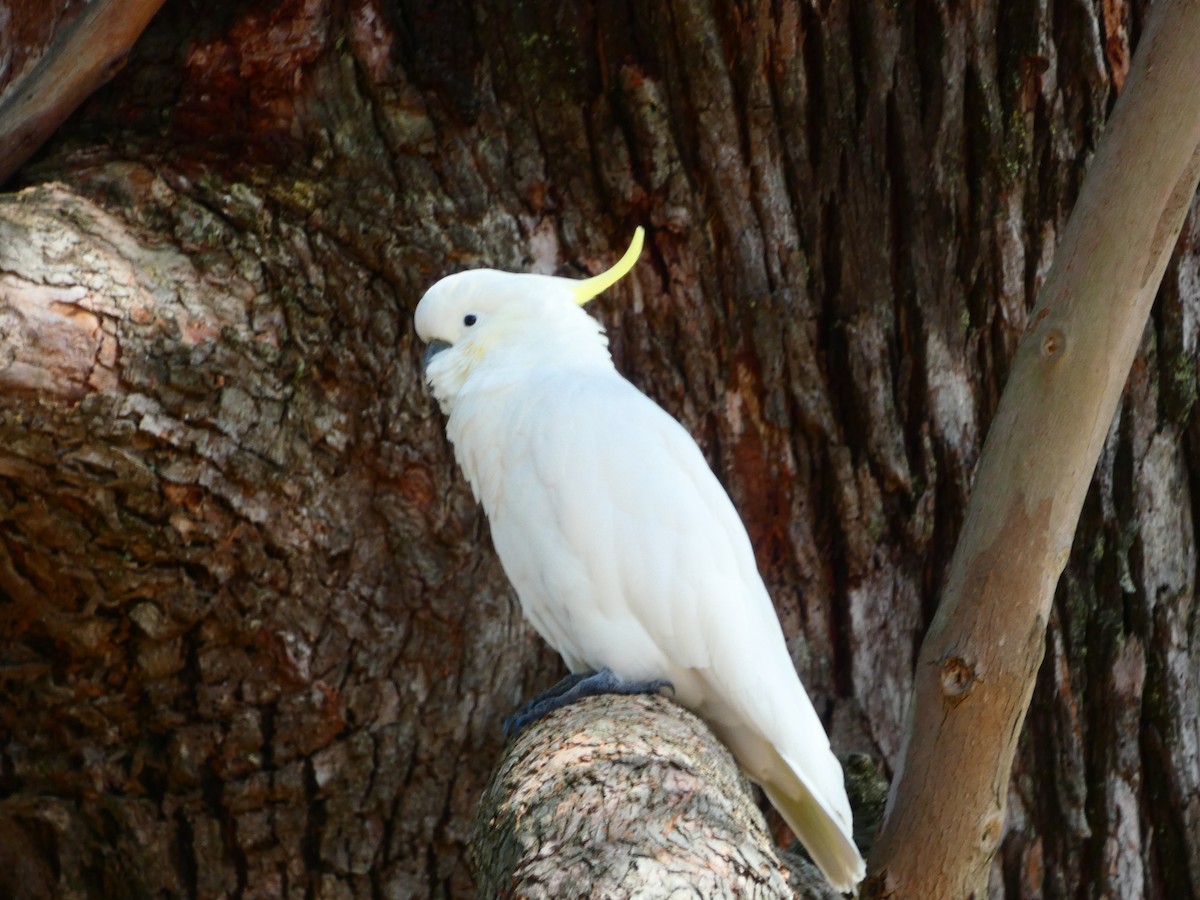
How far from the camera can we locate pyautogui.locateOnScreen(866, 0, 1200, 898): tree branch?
55.6 inches

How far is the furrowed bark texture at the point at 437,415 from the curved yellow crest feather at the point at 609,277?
0.57ft

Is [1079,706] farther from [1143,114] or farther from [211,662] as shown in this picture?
[211,662]

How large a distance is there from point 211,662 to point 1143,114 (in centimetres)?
143

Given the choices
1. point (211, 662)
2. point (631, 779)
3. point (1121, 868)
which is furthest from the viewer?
point (1121, 868)

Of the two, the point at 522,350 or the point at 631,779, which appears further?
the point at 522,350

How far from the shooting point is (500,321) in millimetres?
1761

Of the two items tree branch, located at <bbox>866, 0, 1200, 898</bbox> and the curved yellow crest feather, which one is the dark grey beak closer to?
the curved yellow crest feather

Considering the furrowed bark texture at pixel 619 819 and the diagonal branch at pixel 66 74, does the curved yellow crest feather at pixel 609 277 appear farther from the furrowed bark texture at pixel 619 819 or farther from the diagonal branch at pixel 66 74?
the diagonal branch at pixel 66 74

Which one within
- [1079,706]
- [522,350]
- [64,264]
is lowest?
[1079,706]

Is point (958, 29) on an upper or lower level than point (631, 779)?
upper

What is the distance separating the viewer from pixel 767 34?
189 centimetres

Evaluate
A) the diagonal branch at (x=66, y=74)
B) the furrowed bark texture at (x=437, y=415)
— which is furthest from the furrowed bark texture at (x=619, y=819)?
the diagonal branch at (x=66, y=74)

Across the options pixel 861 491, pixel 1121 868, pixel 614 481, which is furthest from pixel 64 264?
pixel 1121 868

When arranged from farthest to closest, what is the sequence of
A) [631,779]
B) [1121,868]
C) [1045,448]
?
1. [1121,868]
2. [1045,448]
3. [631,779]
